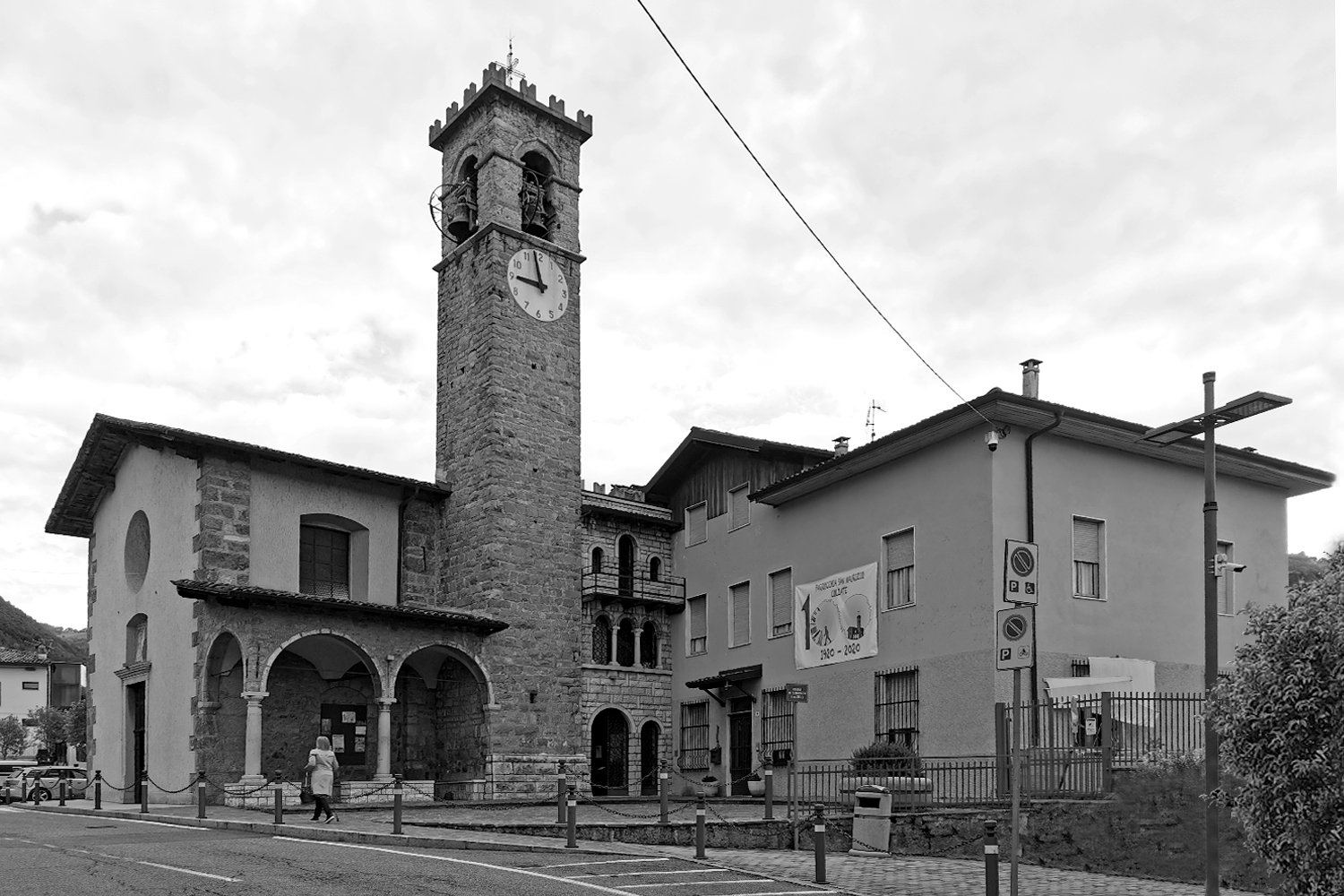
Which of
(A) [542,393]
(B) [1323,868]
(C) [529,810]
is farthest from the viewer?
(A) [542,393]

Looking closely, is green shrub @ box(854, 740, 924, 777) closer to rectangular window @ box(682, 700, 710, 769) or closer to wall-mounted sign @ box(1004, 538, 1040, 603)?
rectangular window @ box(682, 700, 710, 769)

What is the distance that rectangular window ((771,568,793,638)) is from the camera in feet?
91.2

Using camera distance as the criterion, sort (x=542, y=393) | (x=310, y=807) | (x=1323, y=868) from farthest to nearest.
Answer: (x=542, y=393), (x=310, y=807), (x=1323, y=868)

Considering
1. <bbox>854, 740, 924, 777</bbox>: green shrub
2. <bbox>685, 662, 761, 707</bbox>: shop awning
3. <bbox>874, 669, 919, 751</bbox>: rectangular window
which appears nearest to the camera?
<bbox>854, 740, 924, 777</bbox>: green shrub

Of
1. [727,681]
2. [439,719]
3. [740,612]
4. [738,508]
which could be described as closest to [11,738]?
[439,719]

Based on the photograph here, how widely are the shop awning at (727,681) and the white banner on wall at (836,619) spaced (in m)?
1.62

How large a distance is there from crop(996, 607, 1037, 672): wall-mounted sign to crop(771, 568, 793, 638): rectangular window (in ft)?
57.2

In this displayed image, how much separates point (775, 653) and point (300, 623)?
10215 mm

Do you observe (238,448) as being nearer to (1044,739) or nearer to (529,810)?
(529,810)

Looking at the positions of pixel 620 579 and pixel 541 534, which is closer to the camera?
pixel 541 534

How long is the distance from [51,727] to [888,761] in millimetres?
59100

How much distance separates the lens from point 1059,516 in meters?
22.6

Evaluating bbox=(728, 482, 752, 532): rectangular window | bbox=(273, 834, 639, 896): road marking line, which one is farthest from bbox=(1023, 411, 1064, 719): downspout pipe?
bbox=(273, 834, 639, 896): road marking line

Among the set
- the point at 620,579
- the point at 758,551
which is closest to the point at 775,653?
the point at 758,551
